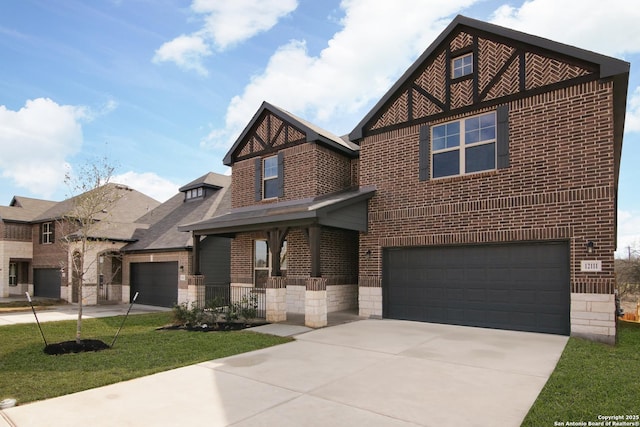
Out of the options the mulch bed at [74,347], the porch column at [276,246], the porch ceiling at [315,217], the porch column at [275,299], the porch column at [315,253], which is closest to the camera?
the mulch bed at [74,347]

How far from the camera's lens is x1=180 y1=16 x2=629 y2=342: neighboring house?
31.8 feet

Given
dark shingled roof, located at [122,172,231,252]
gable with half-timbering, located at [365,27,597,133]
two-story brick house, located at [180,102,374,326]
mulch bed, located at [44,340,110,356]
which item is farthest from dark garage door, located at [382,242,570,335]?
dark shingled roof, located at [122,172,231,252]

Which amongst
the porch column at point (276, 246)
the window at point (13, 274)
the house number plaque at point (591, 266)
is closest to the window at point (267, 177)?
the porch column at point (276, 246)

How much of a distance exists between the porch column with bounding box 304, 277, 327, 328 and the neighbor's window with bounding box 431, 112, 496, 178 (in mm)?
4754

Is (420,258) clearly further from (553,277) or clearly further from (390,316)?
(553,277)

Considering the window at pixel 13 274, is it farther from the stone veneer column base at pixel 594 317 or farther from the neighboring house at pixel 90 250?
the stone veneer column base at pixel 594 317

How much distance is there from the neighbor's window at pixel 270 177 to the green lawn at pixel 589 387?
37.4ft

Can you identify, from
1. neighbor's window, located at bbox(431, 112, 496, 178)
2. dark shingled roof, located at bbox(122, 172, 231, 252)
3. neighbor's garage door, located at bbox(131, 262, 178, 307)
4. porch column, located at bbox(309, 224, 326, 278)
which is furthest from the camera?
dark shingled roof, located at bbox(122, 172, 231, 252)

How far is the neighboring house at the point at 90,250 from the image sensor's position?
21.2 m

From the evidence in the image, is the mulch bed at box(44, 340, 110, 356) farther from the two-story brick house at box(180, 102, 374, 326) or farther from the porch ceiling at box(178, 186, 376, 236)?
the porch ceiling at box(178, 186, 376, 236)

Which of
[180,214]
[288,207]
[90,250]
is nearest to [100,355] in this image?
[288,207]

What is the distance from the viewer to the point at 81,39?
406 inches

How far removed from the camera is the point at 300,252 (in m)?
15.3

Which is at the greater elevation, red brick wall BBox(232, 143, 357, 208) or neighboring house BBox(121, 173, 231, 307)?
red brick wall BBox(232, 143, 357, 208)
